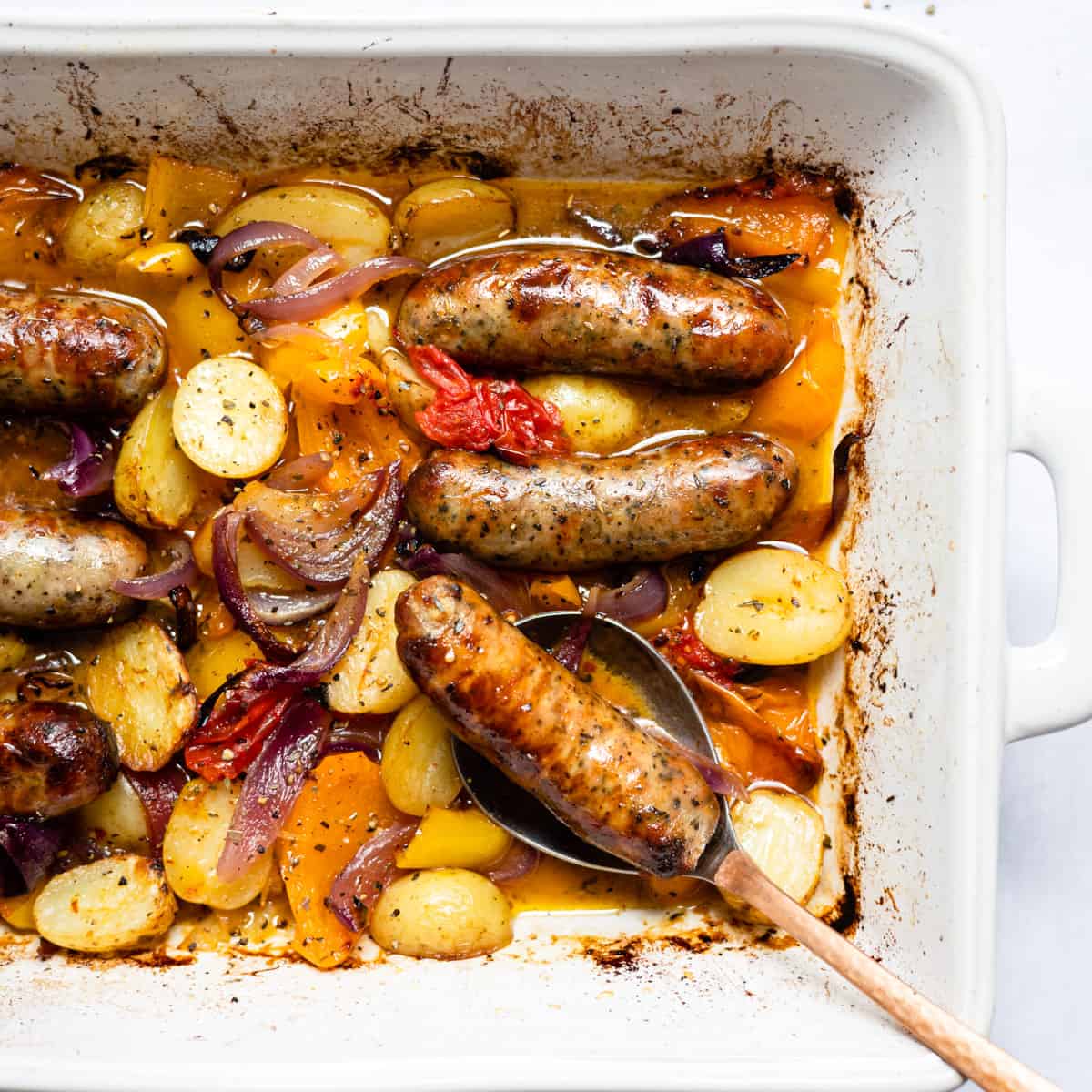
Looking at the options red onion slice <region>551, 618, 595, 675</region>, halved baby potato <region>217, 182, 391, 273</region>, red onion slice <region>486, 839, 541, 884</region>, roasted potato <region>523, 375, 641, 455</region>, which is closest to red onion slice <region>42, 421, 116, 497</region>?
halved baby potato <region>217, 182, 391, 273</region>

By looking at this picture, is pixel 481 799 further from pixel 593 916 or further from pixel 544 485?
pixel 544 485

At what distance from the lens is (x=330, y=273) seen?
2.43 meters

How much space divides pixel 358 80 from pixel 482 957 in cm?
180

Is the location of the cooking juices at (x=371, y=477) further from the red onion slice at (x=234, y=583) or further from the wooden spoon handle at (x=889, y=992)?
the wooden spoon handle at (x=889, y=992)

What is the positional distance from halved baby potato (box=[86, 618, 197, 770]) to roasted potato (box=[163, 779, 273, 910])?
0.38 feet

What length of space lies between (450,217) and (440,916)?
1.49 meters

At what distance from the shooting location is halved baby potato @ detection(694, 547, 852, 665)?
7.62ft

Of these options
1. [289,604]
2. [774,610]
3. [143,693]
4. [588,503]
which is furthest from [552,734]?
[143,693]

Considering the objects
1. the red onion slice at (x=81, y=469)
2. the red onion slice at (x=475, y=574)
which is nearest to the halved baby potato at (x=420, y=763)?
the red onion slice at (x=475, y=574)

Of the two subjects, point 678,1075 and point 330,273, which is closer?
Answer: point 678,1075

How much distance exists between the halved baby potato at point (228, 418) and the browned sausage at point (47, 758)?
1.90 ft

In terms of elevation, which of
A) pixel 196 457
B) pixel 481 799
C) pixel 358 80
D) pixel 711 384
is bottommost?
pixel 481 799

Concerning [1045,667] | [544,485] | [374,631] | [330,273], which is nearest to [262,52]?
[330,273]

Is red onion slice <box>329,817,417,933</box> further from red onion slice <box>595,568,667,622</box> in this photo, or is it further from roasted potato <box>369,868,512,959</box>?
red onion slice <box>595,568,667,622</box>
